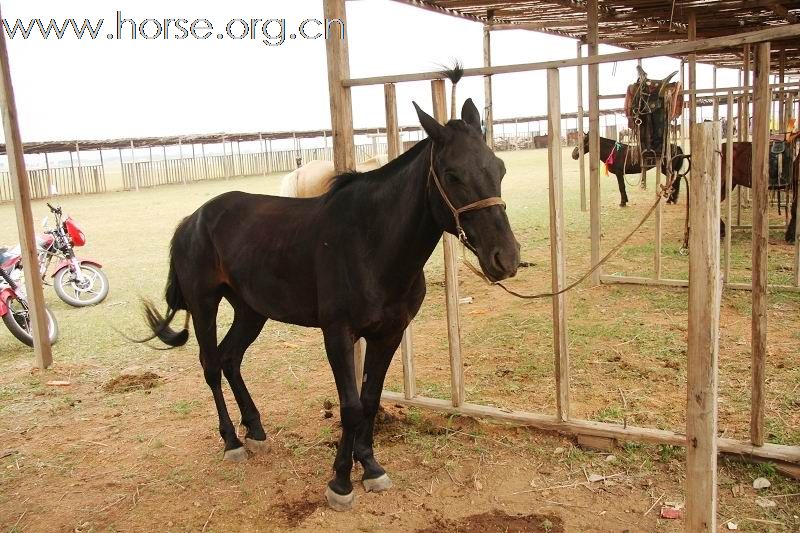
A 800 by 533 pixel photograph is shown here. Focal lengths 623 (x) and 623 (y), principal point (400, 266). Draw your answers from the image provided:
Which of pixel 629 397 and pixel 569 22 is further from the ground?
pixel 569 22

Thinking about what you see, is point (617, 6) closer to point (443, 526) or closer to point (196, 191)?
point (443, 526)

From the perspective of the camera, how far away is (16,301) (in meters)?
7.48

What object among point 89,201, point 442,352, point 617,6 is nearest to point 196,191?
point 89,201

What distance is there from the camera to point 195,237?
4.18 m

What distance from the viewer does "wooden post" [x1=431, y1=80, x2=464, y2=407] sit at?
4098 millimetres

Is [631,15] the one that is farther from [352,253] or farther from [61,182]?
[61,182]

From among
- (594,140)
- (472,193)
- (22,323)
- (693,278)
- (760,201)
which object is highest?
(594,140)

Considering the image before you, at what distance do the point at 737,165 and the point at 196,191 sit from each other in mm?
21701

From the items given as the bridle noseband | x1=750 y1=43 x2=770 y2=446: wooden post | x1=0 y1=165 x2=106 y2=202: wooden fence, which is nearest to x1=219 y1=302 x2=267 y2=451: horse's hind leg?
the bridle noseband

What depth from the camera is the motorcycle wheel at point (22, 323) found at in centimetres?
679

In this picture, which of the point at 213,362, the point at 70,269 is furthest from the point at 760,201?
the point at 70,269

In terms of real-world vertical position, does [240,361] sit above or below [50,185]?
below

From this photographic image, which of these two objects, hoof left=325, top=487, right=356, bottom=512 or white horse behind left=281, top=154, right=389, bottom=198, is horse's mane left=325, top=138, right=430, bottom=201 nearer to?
hoof left=325, top=487, right=356, bottom=512

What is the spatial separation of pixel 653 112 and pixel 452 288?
16.5ft
